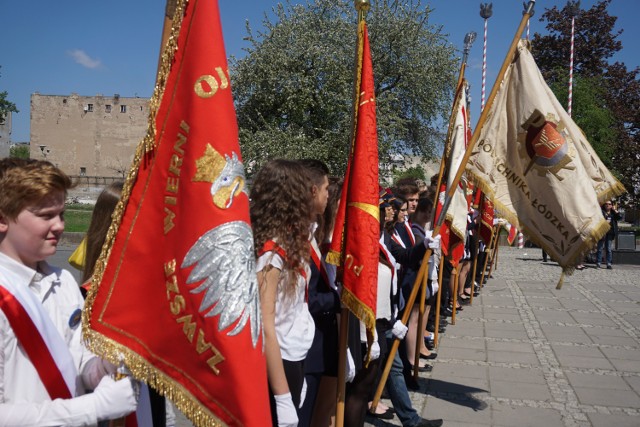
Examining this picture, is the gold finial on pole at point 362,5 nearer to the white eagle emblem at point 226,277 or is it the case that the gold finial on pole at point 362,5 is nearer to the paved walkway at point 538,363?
the white eagle emblem at point 226,277

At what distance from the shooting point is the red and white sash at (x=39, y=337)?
191cm

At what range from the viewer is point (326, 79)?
2142 cm

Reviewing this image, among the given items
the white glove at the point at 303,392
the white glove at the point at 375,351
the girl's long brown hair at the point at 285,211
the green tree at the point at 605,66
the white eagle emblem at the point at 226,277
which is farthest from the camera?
the green tree at the point at 605,66

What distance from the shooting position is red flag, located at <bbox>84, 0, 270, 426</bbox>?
197cm

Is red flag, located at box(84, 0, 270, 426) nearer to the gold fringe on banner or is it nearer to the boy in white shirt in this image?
the gold fringe on banner

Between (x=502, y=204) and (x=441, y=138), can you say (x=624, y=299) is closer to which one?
(x=502, y=204)

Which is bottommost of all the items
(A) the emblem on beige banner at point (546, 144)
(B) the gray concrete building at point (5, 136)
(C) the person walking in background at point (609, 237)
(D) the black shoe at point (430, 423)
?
(D) the black shoe at point (430, 423)

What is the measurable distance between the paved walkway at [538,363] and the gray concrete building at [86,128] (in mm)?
61103

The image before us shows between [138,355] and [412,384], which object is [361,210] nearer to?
[138,355]

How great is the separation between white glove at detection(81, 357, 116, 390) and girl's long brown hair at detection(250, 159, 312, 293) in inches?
39.8

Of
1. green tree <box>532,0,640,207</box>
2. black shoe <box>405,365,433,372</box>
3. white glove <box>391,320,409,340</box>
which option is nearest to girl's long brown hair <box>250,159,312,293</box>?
white glove <box>391,320,409,340</box>

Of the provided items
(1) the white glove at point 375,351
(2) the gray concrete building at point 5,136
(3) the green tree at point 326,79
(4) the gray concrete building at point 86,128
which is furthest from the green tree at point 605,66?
(4) the gray concrete building at point 86,128

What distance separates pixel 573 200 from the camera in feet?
17.2

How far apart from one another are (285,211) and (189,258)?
3.65ft
